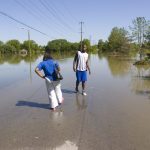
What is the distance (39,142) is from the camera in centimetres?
577

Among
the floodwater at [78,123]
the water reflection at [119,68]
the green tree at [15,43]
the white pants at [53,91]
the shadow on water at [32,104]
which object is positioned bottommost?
the water reflection at [119,68]

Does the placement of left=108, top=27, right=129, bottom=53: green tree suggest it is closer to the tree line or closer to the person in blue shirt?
the tree line

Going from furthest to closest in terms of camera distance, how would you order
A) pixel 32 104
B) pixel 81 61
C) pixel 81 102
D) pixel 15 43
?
pixel 15 43 → pixel 81 61 → pixel 81 102 → pixel 32 104

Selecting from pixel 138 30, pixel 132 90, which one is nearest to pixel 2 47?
pixel 138 30

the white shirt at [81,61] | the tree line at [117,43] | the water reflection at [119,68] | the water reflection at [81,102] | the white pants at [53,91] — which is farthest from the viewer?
the tree line at [117,43]

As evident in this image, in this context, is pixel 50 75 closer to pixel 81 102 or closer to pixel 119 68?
pixel 81 102

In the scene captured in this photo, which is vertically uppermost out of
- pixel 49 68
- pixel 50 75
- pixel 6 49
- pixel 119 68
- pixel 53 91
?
pixel 49 68

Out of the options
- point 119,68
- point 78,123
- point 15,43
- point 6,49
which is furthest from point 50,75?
point 15,43

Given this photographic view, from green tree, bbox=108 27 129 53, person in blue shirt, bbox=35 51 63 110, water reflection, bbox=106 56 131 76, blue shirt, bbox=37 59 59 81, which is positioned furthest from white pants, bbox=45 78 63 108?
green tree, bbox=108 27 129 53

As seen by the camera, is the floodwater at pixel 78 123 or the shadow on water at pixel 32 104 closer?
the floodwater at pixel 78 123

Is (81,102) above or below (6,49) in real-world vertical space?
below

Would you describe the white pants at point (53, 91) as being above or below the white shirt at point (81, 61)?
below

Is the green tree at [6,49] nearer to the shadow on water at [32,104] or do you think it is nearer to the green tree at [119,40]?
the green tree at [119,40]

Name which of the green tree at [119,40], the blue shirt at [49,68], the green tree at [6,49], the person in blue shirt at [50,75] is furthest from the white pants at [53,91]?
the green tree at [6,49]
